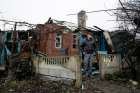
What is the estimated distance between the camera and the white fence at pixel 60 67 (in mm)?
10781

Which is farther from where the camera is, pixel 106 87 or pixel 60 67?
pixel 60 67

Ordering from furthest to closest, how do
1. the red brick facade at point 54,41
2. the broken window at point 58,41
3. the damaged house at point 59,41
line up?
the broken window at point 58,41 < the damaged house at point 59,41 < the red brick facade at point 54,41

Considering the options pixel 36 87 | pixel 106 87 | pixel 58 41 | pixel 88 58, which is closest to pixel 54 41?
pixel 58 41

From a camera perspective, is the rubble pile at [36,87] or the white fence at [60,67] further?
the white fence at [60,67]

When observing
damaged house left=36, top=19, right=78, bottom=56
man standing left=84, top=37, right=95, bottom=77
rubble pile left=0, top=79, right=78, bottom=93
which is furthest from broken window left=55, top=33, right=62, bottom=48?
rubble pile left=0, top=79, right=78, bottom=93

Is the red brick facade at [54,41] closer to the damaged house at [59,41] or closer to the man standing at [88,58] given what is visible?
the damaged house at [59,41]

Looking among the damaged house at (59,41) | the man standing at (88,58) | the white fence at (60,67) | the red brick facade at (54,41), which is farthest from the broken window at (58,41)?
the white fence at (60,67)

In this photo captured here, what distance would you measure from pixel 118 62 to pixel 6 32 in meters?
8.80

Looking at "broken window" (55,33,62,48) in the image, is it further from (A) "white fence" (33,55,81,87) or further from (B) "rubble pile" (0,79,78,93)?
(B) "rubble pile" (0,79,78,93)

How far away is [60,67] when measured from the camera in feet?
38.4

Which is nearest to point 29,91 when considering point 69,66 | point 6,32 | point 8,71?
point 69,66

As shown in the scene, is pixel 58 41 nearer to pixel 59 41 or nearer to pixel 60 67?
pixel 59 41

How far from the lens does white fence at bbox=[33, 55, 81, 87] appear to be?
1078cm

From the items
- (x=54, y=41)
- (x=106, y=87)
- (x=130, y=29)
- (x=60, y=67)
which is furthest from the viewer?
(x=54, y=41)
